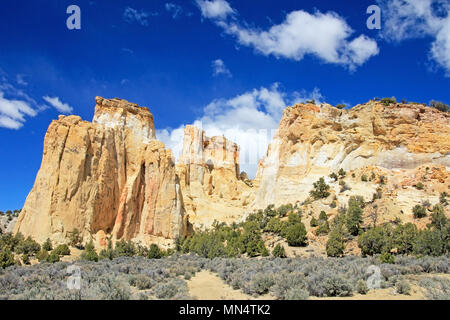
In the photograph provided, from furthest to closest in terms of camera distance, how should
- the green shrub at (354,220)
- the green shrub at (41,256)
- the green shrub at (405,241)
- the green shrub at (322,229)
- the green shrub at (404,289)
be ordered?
1. the green shrub at (322,229)
2. the green shrub at (354,220)
3. the green shrub at (41,256)
4. the green shrub at (405,241)
5. the green shrub at (404,289)

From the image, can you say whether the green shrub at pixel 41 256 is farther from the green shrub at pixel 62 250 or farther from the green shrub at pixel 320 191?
the green shrub at pixel 320 191

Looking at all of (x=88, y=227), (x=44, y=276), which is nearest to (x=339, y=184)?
(x=88, y=227)

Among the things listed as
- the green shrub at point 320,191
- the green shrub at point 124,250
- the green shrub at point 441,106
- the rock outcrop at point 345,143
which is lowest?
the green shrub at point 124,250

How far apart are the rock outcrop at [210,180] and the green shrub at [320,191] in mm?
16956

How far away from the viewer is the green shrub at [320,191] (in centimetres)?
3466

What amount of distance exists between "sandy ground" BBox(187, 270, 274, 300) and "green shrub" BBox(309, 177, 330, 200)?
21989 mm

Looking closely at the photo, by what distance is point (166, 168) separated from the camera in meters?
35.1

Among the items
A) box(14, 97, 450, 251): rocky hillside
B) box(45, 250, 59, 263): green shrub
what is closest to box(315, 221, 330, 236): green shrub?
box(14, 97, 450, 251): rocky hillside

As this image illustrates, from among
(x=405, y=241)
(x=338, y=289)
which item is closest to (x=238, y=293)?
(x=338, y=289)

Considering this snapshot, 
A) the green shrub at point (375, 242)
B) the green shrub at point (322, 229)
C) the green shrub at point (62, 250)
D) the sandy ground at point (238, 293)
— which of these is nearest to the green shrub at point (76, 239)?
the green shrub at point (62, 250)

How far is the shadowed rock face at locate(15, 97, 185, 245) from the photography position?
86.6ft

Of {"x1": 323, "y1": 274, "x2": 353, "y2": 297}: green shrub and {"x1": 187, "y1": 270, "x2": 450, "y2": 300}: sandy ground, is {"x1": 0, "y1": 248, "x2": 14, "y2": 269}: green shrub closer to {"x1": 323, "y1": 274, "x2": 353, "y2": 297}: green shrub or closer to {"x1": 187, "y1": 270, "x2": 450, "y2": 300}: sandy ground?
{"x1": 187, "y1": 270, "x2": 450, "y2": 300}: sandy ground

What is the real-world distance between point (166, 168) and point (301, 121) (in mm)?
19705
